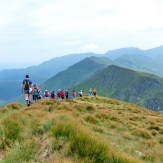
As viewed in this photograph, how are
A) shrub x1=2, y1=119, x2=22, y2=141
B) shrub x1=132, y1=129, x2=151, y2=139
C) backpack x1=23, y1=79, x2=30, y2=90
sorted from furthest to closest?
1. backpack x1=23, y1=79, x2=30, y2=90
2. shrub x1=132, y1=129, x2=151, y2=139
3. shrub x1=2, y1=119, x2=22, y2=141

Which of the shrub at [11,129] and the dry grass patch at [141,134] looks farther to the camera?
the dry grass patch at [141,134]

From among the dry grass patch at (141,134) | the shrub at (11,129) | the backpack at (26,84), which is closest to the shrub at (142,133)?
the dry grass patch at (141,134)

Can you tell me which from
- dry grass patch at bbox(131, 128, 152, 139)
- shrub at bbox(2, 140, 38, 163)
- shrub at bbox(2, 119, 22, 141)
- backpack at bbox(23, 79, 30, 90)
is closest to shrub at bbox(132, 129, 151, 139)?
dry grass patch at bbox(131, 128, 152, 139)

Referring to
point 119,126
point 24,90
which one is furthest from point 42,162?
point 24,90

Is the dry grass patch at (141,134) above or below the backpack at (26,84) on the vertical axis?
below

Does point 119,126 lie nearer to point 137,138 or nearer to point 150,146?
point 137,138

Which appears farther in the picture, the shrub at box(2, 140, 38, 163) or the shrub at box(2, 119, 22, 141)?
the shrub at box(2, 119, 22, 141)

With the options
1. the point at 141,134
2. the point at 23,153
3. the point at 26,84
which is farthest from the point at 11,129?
the point at 26,84

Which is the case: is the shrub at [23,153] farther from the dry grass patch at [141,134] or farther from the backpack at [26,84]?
the backpack at [26,84]

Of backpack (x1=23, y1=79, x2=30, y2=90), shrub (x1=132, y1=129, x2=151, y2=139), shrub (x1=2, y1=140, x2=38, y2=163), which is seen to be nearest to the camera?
shrub (x1=2, y1=140, x2=38, y2=163)

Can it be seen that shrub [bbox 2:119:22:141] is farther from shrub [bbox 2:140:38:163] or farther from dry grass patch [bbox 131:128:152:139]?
dry grass patch [bbox 131:128:152:139]

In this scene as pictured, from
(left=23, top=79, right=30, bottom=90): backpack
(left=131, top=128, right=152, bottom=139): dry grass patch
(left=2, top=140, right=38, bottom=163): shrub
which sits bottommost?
(left=131, top=128, right=152, bottom=139): dry grass patch

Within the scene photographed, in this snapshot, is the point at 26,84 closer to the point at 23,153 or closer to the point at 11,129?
the point at 11,129

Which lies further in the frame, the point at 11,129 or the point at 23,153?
the point at 11,129
